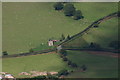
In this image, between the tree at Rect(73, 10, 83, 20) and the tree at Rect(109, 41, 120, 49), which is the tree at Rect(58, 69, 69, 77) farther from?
the tree at Rect(73, 10, 83, 20)

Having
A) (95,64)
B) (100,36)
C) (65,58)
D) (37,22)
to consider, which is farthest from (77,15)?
(95,64)

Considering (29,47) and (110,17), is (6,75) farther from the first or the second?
(110,17)

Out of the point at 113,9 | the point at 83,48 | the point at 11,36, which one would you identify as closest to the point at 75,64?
the point at 83,48

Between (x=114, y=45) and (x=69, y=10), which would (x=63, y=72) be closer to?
(x=114, y=45)

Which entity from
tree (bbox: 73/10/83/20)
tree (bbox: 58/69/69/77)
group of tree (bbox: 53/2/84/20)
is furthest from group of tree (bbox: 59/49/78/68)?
group of tree (bbox: 53/2/84/20)

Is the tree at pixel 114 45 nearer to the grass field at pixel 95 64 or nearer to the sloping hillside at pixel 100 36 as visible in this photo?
the sloping hillside at pixel 100 36
